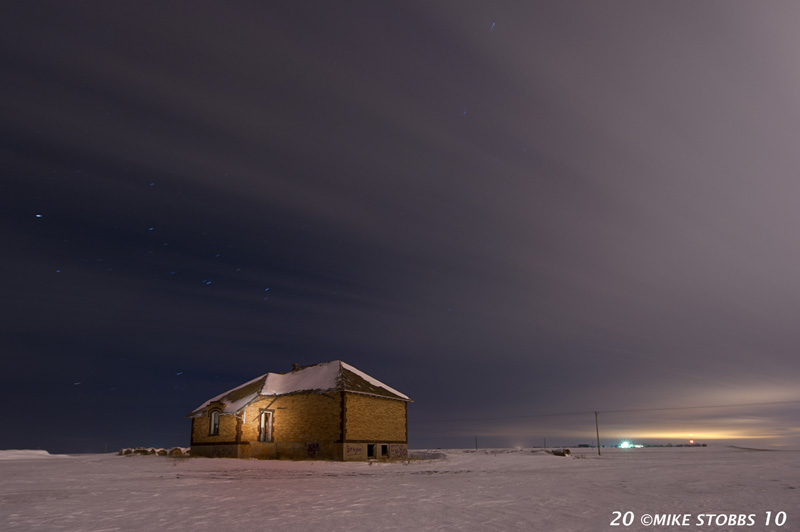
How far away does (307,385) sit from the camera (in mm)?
39250

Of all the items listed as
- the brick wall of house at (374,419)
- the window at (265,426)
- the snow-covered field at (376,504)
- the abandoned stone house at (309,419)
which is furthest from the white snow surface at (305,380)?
the snow-covered field at (376,504)

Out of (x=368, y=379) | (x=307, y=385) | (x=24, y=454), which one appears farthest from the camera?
(x=368, y=379)

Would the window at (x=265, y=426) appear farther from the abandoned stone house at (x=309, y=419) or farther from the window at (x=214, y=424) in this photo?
the window at (x=214, y=424)

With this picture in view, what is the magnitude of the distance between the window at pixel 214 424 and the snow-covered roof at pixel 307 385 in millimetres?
1083

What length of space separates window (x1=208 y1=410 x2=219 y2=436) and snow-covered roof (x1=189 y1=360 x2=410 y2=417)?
1.08 meters

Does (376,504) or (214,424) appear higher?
(214,424)

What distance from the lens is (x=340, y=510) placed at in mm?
11961

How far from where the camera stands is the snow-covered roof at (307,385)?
3804cm

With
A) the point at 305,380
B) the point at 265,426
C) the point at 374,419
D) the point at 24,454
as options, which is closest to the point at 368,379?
the point at 374,419

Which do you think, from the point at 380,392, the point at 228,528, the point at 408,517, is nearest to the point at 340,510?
the point at 408,517

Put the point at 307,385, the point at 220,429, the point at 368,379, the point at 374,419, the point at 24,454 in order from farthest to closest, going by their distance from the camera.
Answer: the point at 368,379 → the point at 24,454 → the point at 220,429 → the point at 307,385 → the point at 374,419

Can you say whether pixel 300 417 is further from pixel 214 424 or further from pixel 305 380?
pixel 214 424

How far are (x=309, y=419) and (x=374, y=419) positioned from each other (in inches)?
197

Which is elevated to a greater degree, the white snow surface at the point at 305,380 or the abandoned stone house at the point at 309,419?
the white snow surface at the point at 305,380
